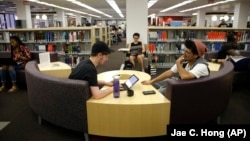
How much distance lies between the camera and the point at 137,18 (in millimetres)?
6812

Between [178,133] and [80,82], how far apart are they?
4.89 ft

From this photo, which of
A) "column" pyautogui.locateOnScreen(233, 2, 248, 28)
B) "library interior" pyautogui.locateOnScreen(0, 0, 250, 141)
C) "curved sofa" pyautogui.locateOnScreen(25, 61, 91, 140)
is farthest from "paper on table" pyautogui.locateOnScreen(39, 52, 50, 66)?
"column" pyautogui.locateOnScreen(233, 2, 248, 28)

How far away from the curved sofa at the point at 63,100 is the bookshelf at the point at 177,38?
489cm

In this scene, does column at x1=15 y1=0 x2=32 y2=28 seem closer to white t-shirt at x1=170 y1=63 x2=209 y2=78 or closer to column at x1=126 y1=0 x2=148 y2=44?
column at x1=126 y1=0 x2=148 y2=44

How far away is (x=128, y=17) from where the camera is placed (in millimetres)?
6801

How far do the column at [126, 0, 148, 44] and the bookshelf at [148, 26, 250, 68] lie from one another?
1.43 feet

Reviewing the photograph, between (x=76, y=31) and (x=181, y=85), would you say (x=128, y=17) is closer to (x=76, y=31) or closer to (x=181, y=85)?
(x=76, y=31)

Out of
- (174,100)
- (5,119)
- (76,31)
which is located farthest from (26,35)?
(174,100)

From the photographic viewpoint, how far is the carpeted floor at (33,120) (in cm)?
298

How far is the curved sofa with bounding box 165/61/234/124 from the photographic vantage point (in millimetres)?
2565

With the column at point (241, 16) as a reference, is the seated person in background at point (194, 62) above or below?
below

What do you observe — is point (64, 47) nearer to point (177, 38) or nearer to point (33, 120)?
point (177, 38)

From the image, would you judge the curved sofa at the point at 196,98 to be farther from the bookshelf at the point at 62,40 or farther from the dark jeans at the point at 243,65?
the bookshelf at the point at 62,40

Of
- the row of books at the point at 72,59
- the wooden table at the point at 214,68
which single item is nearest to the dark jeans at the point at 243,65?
the wooden table at the point at 214,68
